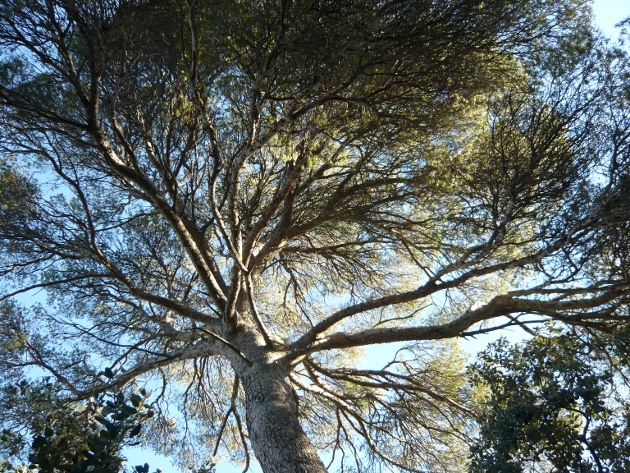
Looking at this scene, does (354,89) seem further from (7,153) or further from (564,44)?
(7,153)

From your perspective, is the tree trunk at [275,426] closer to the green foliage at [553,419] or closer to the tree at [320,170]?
the tree at [320,170]

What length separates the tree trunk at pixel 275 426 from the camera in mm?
3775

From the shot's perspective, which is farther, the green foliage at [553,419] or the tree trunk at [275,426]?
the tree trunk at [275,426]

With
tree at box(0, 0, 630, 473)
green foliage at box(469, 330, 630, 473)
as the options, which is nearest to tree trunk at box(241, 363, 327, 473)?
tree at box(0, 0, 630, 473)

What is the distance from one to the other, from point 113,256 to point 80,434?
3.14m

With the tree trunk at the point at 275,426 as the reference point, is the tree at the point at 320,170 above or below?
above

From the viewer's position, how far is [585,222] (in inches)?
159

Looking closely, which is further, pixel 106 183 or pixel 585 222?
pixel 106 183

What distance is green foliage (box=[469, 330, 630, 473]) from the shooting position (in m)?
2.91

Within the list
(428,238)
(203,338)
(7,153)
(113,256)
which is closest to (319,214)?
(428,238)

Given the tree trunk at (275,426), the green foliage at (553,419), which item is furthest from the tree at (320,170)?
the green foliage at (553,419)

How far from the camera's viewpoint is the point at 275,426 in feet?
13.3

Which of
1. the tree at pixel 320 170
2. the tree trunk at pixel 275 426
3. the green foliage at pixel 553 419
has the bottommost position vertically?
the green foliage at pixel 553 419

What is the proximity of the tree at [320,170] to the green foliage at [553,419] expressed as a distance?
2.64 feet
